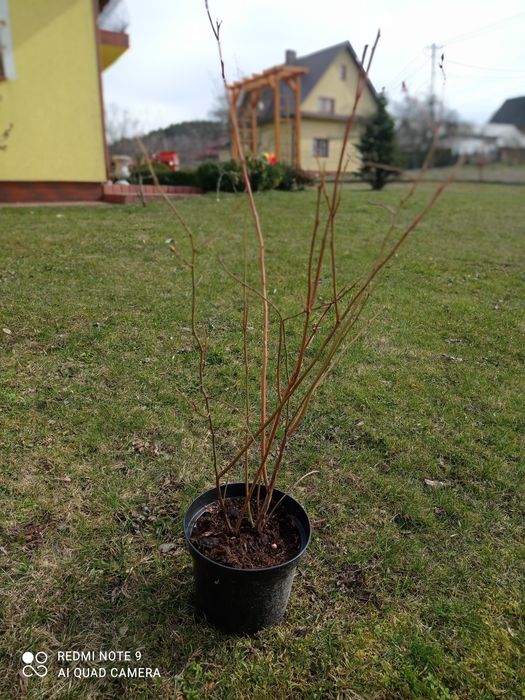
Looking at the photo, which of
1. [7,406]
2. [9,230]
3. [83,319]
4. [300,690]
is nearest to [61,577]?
[300,690]

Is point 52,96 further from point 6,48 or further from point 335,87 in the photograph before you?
point 335,87

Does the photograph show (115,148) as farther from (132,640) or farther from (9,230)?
(132,640)

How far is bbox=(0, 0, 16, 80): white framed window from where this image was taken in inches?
296

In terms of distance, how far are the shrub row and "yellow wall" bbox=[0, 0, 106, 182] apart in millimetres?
1451

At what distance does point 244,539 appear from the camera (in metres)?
1.86

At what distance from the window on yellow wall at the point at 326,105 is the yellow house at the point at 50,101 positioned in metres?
22.7

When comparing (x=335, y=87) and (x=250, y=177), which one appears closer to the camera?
(x=250, y=177)

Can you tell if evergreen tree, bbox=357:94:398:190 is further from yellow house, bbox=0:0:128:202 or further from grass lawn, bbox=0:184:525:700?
grass lawn, bbox=0:184:525:700

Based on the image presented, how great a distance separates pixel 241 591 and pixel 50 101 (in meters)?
8.90

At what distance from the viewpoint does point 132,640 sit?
175cm

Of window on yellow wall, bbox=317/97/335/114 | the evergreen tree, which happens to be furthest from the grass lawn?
Answer: window on yellow wall, bbox=317/97/335/114

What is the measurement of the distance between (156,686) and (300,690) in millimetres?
481

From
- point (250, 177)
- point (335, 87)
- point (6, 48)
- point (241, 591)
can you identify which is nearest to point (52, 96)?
point (6, 48)

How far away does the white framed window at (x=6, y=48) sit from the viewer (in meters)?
7.52
